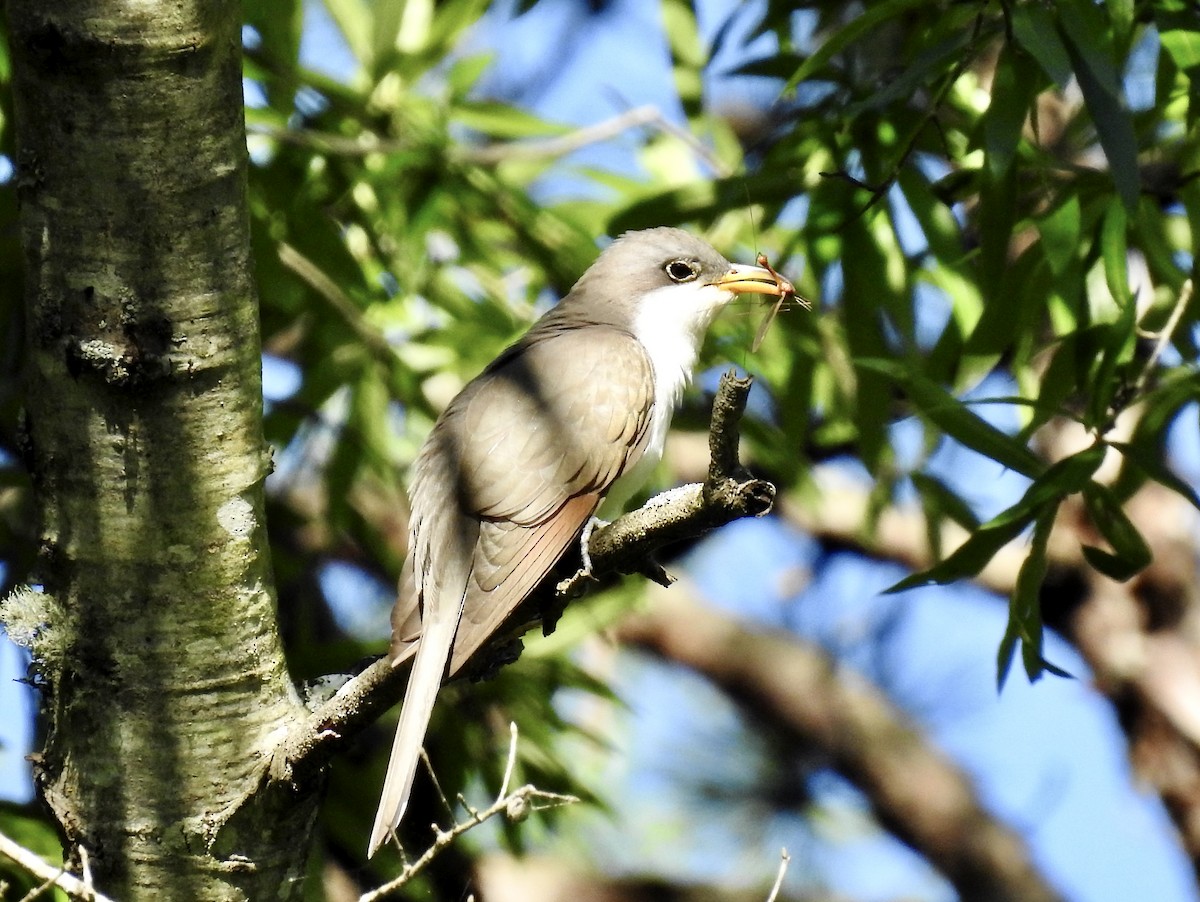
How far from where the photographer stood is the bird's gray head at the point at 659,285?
4879 mm

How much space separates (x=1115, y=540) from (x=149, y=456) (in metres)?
2.37

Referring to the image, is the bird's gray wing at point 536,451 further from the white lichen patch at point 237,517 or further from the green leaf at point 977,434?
the green leaf at point 977,434

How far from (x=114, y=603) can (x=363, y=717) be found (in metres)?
0.56

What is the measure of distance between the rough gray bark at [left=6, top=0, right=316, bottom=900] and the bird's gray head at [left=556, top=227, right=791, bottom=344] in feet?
6.26

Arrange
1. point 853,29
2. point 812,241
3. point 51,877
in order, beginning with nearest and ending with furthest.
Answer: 1. point 51,877
2. point 853,29
3. point 812,241

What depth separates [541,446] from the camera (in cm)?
394

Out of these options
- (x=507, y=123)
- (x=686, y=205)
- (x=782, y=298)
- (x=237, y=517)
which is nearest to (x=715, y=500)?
(x=237, y=517)

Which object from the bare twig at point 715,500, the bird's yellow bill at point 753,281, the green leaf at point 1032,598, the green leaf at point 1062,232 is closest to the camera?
the bare twig at point 715,500

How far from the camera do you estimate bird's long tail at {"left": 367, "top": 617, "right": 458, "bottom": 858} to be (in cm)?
308

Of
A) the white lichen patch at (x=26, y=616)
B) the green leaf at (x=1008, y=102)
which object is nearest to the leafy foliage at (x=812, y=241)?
the green leaf at (x=1008, y=102)

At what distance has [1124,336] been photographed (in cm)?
379

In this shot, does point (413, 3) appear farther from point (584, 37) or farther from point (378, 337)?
point (584, 37)

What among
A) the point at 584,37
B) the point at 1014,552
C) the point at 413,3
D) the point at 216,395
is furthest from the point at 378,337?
the point at 1014,552

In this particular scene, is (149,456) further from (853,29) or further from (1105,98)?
(1105,98)
